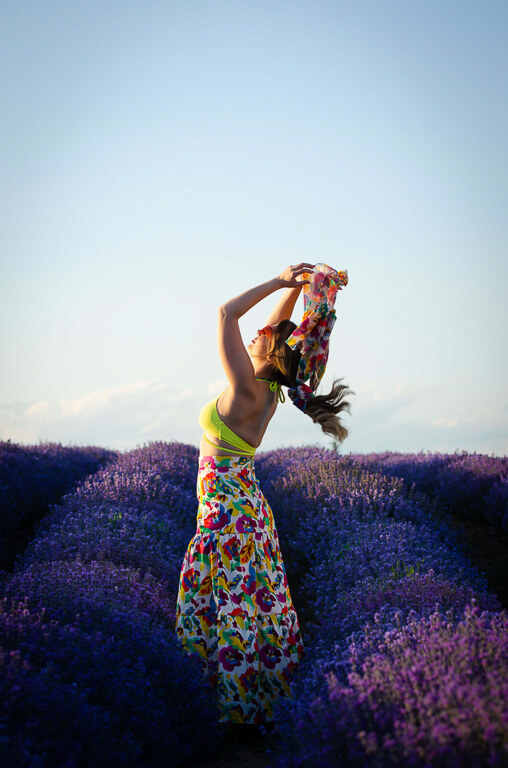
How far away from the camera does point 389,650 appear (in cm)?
284

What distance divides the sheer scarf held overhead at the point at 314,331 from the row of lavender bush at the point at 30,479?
12.4 feet

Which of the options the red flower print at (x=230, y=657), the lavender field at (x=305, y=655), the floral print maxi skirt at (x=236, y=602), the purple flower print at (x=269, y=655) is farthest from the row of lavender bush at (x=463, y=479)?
the red flower print at (x=230, y=657)

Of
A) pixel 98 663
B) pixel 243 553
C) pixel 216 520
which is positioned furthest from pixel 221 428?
pixel 98 663

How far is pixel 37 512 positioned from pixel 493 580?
4913 millimetres

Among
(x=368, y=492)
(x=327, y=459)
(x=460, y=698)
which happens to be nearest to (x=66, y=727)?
(x=460, y=698)

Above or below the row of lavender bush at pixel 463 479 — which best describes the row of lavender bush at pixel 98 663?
below

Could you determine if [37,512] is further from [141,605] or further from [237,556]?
[237,556]

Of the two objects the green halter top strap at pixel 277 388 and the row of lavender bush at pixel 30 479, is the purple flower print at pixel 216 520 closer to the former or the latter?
the green halter top strap at pixel 277 388

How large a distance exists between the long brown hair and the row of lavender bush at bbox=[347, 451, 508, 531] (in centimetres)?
331

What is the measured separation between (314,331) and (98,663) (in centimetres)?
217

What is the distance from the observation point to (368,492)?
5.88 meters

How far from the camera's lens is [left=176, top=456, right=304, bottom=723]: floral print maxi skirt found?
339 cm

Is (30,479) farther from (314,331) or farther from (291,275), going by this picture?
(291,275)

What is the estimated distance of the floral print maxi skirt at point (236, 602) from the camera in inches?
133
